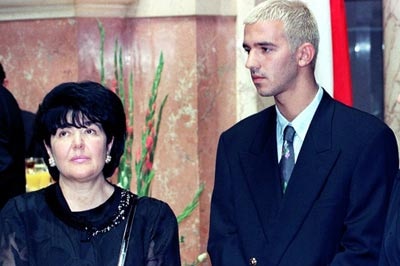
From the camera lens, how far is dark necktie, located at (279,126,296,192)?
368cm

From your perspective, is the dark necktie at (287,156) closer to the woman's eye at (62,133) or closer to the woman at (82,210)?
the woman at (82,210)

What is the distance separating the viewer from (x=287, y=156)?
12.1ft

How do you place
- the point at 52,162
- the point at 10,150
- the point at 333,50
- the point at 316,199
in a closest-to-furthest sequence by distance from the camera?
the point at 52,162 → the point at 316,199 → the point at 333,50 → the point at 10,150

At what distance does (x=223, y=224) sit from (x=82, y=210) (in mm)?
589

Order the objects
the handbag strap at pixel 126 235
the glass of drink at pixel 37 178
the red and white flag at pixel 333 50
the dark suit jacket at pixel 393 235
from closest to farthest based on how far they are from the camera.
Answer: the dark suit jacket at pixel 393 235, the handbag strap at pixel 126 235, the red and white flag at pixel 333 50, the glass of drink at pixel 37 178

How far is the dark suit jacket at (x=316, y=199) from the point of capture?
3.48 meters

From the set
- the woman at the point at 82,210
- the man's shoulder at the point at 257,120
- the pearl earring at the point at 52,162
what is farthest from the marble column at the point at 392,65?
the pearl earring at the point at 52,162

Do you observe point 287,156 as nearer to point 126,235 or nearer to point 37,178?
point 126,235

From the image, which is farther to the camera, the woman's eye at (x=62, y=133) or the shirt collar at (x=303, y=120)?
the shirt collar at (x=303, y=120)

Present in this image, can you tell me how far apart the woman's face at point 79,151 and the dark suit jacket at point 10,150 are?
5.92ft

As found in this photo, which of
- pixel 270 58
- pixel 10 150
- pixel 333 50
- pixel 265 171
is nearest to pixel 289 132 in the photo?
pixel 265 171

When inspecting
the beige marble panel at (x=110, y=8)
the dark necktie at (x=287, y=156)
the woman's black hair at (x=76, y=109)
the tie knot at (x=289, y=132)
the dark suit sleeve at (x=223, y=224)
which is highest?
the beige marble panel at (x=110, y=8)

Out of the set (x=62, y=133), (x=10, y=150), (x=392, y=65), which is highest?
(x=392, y=65)

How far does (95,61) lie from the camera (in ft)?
19.6
